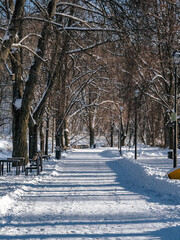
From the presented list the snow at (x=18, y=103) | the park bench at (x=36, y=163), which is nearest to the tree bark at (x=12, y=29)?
the park bench at (x=36, y=163)

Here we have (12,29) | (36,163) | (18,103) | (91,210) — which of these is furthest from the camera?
(18,103)

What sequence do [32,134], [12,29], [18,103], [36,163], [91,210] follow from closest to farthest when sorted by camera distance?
[91,210] → [12,29] → [36,163] → [18,103] → [32,134]

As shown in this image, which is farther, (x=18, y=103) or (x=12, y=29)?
(x=18, y=103)

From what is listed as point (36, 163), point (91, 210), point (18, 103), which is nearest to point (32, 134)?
point (18, 103)

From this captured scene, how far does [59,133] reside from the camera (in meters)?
32.5

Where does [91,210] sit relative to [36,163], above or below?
below

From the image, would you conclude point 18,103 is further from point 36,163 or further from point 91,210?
point 91,210

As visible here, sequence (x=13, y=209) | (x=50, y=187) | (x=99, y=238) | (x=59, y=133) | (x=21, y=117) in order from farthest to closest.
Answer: (x=59, y=133) → (x=21, y=117) → (x=50, y=187) → (x=13, y=209) → (x=99, y=238)

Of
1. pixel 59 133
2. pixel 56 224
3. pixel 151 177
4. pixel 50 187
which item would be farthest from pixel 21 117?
pixel 59 133

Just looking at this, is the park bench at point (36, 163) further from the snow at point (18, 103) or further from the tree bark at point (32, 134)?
the tree bark at point (32, 134)

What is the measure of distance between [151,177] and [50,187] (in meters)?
3.55

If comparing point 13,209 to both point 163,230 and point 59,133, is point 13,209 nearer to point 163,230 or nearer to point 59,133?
point 163,230

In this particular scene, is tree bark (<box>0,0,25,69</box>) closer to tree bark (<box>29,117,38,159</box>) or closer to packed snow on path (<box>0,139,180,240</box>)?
packed snow on path (<box>0,139,180,240</box>)

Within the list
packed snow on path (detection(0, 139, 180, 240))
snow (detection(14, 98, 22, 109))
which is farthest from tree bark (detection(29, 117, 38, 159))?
packed snow on path (detection(0, 139, 180, 240))
